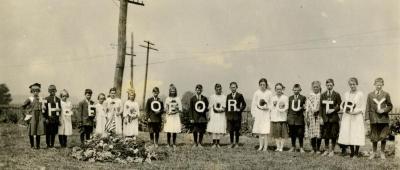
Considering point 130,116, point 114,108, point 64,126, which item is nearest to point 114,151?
point 130,116

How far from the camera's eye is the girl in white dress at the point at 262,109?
11227 mm

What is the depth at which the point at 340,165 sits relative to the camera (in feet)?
28.9

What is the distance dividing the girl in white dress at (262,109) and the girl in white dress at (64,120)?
14.8 ft

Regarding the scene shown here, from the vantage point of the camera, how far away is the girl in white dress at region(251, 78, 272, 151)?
11.2 metres

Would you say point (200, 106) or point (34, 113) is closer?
point (34, 113)

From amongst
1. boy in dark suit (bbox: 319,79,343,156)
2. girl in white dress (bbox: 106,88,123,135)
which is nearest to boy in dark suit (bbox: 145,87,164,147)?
girl in white dress (bbox: 106,88,123,135)

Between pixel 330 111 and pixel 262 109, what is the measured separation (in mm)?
1755

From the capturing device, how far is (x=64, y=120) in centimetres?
1144

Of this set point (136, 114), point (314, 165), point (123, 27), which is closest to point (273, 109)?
point (314, 165)

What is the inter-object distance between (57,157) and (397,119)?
12.9 meters

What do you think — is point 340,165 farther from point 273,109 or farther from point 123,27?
point 123,27

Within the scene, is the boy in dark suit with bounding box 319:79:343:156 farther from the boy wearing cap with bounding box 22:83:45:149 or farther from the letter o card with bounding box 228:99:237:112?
the boy wearing cap with bounding box 22:83:45:149

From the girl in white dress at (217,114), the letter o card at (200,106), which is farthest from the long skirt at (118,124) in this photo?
the girl in white dress at (217,114)

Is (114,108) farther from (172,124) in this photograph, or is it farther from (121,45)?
(121,45)
